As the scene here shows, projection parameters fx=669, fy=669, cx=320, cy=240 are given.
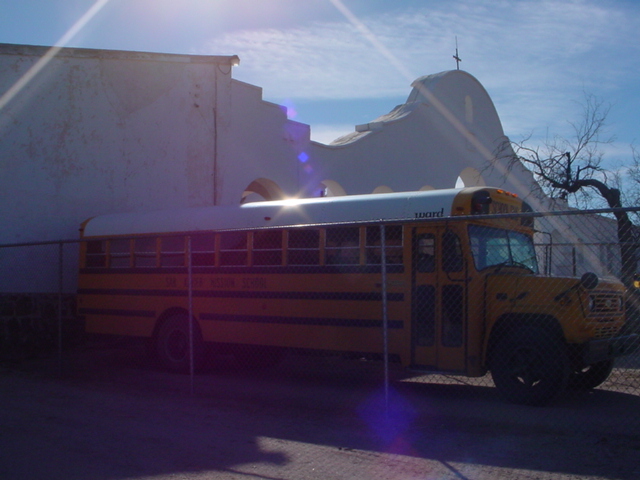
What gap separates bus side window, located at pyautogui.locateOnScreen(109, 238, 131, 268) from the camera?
11.7m

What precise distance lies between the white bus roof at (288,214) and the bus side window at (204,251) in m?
0.18

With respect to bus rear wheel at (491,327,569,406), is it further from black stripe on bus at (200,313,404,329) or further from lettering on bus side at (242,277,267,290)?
lettering on bus side at (242,277,267,290)

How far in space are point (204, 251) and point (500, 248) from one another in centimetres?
471

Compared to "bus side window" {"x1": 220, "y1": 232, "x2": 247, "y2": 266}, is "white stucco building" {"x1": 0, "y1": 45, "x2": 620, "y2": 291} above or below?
above

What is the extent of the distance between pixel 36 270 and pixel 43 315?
0.94m

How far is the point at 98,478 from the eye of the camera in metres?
5.47

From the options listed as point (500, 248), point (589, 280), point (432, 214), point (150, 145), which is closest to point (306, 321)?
point (432, 214)

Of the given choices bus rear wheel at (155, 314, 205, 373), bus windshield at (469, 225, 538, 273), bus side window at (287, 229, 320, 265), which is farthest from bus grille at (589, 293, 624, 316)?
bus rear wheel at (155, 314, 205, 373)

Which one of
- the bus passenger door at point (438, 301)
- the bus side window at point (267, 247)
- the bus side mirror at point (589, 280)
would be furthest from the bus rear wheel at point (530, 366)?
the bus side window at point (267, 247)

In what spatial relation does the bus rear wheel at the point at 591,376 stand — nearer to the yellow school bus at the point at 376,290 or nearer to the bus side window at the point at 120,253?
the yellow school bus at the point at 376,290

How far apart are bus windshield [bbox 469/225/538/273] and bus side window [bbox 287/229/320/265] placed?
222 cm

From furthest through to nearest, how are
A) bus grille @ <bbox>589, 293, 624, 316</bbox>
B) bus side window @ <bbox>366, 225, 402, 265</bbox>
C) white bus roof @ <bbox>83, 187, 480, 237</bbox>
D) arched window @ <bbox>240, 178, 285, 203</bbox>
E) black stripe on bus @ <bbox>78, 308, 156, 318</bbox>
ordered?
arched window @ <bbox>240, 178, 285, 203</bbox> → black stripe on bus @ <bbox>78, 308, 156, 318</bbox> → white bus roof @ <bbox>83, 187, 480, 237</bbox> → bus side window @ <bbox>366, 225, 402, 265</bbox> → bus grille @ <bbox>589, 293, 624, 316</bbox>

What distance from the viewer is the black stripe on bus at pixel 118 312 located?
446 inches

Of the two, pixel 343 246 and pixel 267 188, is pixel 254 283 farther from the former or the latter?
→ pixel 267 188
